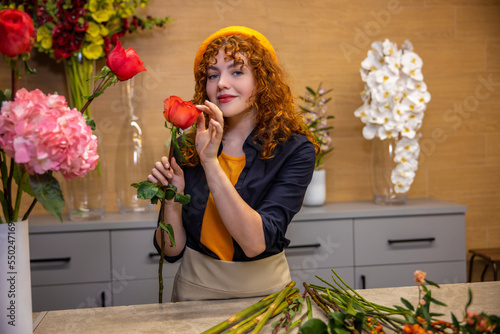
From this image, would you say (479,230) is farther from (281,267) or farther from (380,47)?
(281,267)

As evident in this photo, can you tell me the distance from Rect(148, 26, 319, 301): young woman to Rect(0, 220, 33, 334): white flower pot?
55 centimetres

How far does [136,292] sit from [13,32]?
178cm

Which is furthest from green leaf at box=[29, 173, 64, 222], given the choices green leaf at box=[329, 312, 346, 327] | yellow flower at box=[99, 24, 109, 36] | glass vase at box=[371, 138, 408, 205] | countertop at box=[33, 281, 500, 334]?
glass vase at box=[371, 138, 408, 205]

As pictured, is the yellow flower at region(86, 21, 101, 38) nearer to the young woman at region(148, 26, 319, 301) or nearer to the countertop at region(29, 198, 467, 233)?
the countertop at region(29, 198, 467, 233)

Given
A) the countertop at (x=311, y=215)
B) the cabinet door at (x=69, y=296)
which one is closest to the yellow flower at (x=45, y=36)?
the countertop at (x=311, y=215)

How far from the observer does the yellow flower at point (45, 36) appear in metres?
2.36

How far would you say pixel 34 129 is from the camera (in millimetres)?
750

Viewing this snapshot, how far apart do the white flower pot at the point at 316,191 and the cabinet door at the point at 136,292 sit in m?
0.78

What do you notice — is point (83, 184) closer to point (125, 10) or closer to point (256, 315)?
point (125, 10)

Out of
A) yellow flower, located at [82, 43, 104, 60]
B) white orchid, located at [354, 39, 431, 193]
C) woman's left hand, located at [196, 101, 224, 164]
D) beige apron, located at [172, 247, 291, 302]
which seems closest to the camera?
woman's left hand, located at [196, 101, 224, 164]

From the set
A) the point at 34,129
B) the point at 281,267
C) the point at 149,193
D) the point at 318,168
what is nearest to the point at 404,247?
the point at 318,168

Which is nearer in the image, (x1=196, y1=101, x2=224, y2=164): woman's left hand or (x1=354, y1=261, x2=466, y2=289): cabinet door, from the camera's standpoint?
(x1=196, y1=101, x2=224, y2=164): woman's left hand

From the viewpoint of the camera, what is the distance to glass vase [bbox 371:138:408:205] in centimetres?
265

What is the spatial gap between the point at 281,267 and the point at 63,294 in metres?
1.25
